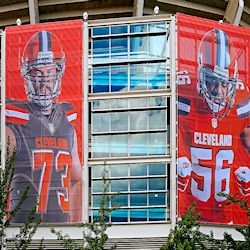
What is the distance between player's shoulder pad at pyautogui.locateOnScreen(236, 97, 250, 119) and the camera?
35.6 m

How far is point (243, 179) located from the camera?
1379 inches

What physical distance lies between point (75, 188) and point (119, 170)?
6.62 ft

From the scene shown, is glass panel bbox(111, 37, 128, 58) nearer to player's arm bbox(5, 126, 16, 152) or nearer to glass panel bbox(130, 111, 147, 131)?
glass panel bbox(130, 111, 147, 131)

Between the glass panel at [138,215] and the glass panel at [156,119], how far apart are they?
361 cm

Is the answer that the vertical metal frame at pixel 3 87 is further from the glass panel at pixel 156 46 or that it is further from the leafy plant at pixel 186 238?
the leafy plant at pixel 186 238

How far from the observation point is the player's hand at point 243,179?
3491cm

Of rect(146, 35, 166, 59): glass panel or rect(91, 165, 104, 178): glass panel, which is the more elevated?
rect(146, 35, 166, 59): glass panel

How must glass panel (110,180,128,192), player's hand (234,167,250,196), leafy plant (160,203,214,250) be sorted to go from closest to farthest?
leafy plant (160,203,214,250), glass panel (110,180,128,192), player's hand (234,167,250,196)

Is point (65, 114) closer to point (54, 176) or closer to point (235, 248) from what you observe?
point (54, 176)

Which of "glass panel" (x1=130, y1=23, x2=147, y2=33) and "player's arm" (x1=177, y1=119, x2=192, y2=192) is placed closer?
"player's arm" (x1=177, y1=119, x2=192, y2=192)

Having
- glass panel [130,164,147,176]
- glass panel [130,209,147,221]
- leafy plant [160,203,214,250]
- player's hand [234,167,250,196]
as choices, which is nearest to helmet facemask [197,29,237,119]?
player's hand [234,167,250,196]

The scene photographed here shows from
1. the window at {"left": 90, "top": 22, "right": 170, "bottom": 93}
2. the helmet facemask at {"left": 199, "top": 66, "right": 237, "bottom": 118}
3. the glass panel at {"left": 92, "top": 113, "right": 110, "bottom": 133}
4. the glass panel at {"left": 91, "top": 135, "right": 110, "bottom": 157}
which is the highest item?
the window at {"left": 90, "top": 22, "right": 170, "bottom": 93}

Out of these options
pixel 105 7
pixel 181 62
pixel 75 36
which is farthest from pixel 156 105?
pixel 105 7

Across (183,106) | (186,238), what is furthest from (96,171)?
(186,238)
